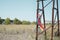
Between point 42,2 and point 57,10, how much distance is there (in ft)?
4.53

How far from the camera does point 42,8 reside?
1536 centimetres

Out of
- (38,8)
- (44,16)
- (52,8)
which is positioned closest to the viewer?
(52,8)

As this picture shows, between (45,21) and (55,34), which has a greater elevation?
(45,21)

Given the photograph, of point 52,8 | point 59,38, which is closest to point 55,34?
point 59,38

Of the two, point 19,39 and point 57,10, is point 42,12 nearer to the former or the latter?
point 57,10

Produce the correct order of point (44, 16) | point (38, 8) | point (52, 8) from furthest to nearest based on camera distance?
point (44, 16) → point (38, 8) → point (52, 8)

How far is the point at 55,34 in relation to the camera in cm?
1634

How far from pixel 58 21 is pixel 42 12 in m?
1.42

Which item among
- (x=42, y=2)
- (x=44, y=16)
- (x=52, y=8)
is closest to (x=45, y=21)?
(x=44, y=16)

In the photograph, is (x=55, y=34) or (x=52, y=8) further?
(x=55, y=34)

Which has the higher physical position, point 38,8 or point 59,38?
point 38,8

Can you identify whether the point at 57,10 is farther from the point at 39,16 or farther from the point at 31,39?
the point at 31,39

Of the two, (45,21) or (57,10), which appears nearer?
(57,10)

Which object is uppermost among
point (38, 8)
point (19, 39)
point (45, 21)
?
point (38, 8)
